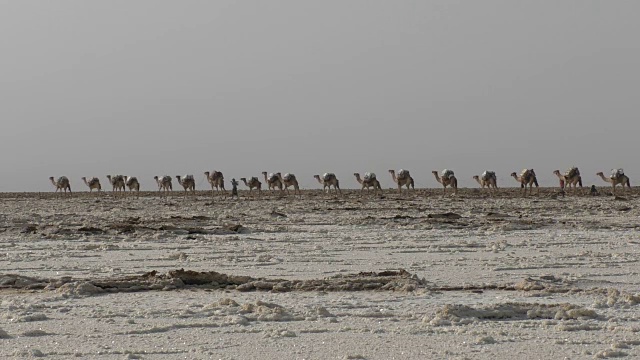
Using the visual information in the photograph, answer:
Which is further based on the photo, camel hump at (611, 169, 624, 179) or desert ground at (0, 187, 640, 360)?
camel hump at (611, 169, 624, 179)

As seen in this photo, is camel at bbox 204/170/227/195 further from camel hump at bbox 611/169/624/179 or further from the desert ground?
the desert ground

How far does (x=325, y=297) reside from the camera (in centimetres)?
740

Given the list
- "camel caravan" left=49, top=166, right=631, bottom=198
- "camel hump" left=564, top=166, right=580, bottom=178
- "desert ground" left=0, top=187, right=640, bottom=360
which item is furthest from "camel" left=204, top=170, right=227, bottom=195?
"desert ground" left=0, top=187, right=640, bottom=360

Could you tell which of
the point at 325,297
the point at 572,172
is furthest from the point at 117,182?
the point at 325,297

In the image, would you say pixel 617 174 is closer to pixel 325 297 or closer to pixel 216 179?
pixel 216 179

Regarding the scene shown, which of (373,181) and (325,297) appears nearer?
(325,297)

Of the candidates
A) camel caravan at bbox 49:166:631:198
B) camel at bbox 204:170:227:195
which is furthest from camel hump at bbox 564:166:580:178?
camel at bbox 204:170:227:195

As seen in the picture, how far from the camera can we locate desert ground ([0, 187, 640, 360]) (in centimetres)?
542

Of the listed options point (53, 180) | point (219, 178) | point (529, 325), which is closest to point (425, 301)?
point (529, 325)

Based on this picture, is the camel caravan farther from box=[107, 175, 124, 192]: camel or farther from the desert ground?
the desert ground

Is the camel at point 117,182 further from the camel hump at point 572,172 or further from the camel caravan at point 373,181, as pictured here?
the camel hump at point 572,172

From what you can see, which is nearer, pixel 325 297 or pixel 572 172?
pixel 325 297

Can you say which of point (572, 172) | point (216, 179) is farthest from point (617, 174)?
point (216, 179)

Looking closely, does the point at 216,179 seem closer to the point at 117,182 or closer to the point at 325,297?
the point at 117,182
